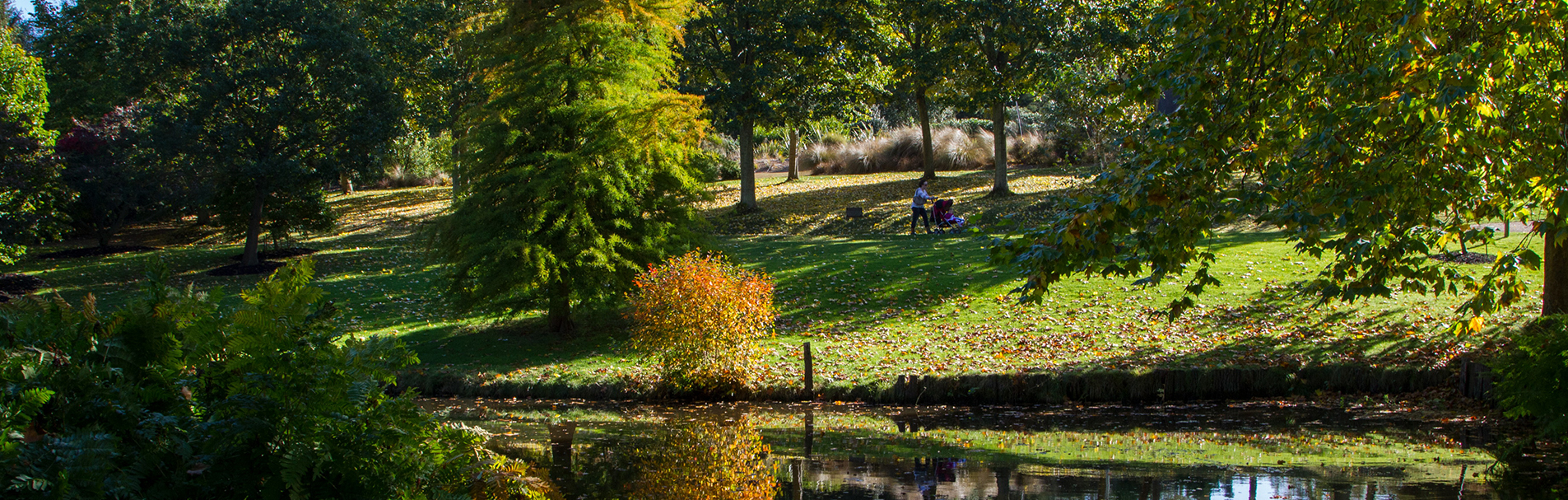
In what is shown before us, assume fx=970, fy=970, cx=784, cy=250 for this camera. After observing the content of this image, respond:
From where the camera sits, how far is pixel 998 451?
973 centimetres

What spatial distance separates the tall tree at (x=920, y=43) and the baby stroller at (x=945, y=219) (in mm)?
5929

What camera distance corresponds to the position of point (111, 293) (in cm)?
2338

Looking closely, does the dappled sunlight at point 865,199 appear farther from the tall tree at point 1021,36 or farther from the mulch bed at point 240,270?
the mulch bed at point 240,270

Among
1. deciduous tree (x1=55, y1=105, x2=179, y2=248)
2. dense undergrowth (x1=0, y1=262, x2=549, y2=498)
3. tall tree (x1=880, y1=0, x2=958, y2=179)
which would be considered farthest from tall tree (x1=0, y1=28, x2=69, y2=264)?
tall tree (x1=880, y1=0, x2=958, y2=179)

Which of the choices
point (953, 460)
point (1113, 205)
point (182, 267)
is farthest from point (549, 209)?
point (182, 267)

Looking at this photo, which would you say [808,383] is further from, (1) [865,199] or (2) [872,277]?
(1) [865,199]

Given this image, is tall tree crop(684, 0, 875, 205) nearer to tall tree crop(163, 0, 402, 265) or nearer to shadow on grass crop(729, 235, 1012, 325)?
shadow on grass crop(729, 235, 1012, 325)

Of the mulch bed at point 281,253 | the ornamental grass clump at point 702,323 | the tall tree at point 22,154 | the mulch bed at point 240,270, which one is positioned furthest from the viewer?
the mulch bed at point 281,253

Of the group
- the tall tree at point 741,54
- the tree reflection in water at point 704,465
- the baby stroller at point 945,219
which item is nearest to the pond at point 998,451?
the tree reflection in water at point 704,465

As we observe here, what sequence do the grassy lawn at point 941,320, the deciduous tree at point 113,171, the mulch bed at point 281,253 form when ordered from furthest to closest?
the mulch bed at point 281,253 → the deciduous tree at point 113,171 → the grassy lawn at point 941,320

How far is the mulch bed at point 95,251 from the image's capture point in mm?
30630

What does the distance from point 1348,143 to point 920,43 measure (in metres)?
28.5

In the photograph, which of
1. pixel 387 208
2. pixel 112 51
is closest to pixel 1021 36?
pixel 387 208

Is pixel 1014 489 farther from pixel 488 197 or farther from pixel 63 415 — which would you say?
pixel 488 197
